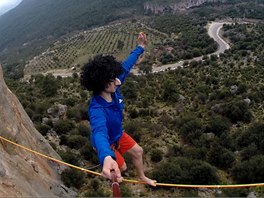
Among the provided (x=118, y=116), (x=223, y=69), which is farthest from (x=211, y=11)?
(x=118, y=116)

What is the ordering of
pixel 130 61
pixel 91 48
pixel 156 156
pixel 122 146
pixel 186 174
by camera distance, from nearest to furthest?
pixel 122 146 → pixel 130 61 → pixel 186 174 → pixel 156 156 → pixel 91 48

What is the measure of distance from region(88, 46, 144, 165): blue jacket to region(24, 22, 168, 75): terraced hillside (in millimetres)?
91924

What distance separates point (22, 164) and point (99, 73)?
14.9ft

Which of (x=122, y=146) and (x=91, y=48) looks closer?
(x=122, y=146)

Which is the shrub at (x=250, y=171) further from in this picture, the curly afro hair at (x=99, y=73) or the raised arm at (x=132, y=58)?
the curly afro hair at (x=99, y=73)

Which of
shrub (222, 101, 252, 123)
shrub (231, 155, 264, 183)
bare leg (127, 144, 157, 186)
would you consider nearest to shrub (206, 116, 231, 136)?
shrub (222, 101, 252, 123)

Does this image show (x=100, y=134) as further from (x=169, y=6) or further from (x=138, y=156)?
(x=169, y=6)

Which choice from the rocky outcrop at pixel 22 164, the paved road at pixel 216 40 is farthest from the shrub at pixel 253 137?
the paved road at pixel 216 40

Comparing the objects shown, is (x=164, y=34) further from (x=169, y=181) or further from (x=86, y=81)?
(x=86, y=81)

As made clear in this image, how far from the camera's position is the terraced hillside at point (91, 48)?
352 ft

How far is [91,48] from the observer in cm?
12406

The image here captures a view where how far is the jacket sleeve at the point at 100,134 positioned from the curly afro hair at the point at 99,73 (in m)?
0.38

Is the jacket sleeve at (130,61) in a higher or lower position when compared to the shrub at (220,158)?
higher

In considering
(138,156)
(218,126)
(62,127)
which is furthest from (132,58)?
(218,126)
